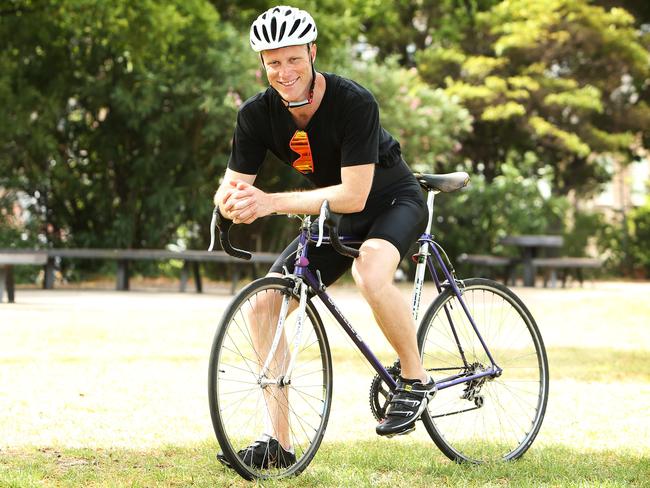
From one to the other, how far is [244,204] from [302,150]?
0.48m

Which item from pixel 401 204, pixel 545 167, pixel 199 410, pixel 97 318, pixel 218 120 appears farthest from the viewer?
pixel 545 167

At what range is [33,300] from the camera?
1489 cm

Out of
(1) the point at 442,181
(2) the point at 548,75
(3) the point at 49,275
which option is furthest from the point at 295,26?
(2) the point at 548,75

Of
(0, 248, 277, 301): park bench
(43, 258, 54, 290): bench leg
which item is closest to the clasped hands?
(0, 248, 277, 301): park bench

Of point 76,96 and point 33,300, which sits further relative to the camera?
point 76,96

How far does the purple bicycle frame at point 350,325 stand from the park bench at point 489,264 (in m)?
15.5

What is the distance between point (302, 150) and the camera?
4.65 m

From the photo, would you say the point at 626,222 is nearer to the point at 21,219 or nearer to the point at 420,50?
the point at 420,50

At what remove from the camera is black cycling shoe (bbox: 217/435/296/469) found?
4.61 meters

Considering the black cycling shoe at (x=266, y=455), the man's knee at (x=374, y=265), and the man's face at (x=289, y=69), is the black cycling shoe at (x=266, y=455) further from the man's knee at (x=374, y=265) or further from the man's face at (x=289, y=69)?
the man's face at (x=289, y=69)

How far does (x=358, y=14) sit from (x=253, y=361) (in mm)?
18174

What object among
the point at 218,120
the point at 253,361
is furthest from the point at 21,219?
the point at 253,361

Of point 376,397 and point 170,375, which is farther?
point 170,375

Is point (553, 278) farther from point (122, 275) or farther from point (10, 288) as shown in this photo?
point (10, 288)
